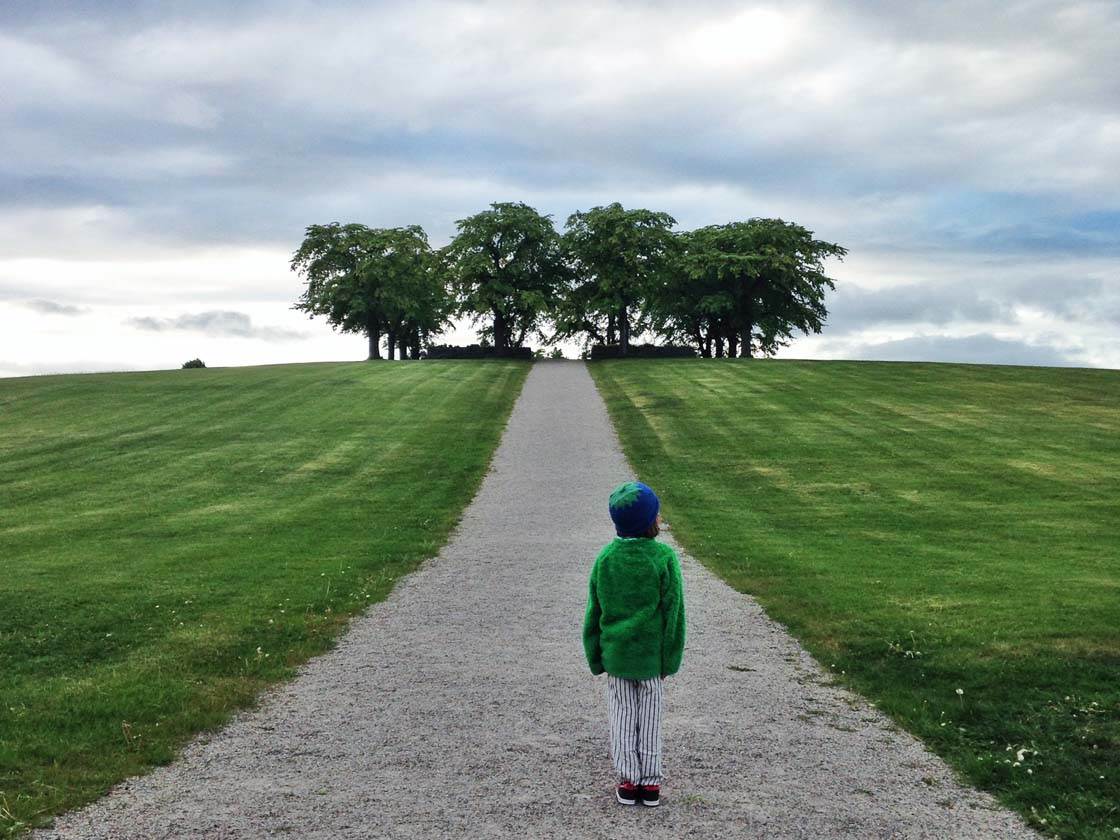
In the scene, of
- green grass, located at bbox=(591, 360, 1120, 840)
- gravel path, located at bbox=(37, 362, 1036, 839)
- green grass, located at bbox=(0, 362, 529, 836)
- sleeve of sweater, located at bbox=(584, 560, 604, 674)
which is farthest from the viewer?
green grass, located at bbox=(0, 362, 529, 836)

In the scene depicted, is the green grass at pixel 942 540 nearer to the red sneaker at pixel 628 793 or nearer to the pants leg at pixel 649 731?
the pants leg at pixel 649 731

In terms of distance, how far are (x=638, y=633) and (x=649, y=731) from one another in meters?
0.80

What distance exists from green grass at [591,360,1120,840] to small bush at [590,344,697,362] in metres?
24.4

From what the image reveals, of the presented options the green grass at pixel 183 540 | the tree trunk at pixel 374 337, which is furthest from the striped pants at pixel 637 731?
the tree trunk at pixel 374 337

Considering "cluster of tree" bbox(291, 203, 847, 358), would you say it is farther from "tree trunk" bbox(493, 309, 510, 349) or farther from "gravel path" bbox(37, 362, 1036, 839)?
"gravel path" bbox(37, 362, 1036, 839)

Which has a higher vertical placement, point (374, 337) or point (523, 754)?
point (374, 337)

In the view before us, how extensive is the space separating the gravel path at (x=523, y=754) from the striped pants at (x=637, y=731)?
0.29m

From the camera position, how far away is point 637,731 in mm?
7590

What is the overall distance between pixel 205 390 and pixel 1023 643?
1766 inches

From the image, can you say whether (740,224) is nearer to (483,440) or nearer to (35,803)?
(483,440)

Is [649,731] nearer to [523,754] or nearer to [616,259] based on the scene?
[523,754]

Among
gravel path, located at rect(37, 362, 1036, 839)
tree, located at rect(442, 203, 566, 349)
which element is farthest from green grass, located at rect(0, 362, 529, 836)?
tree, located at rect(442, 203, 566, 349)

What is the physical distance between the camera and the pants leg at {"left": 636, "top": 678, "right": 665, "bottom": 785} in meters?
7.52

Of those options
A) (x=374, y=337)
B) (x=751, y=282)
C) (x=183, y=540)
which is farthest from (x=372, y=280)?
(x=183, y=540)
